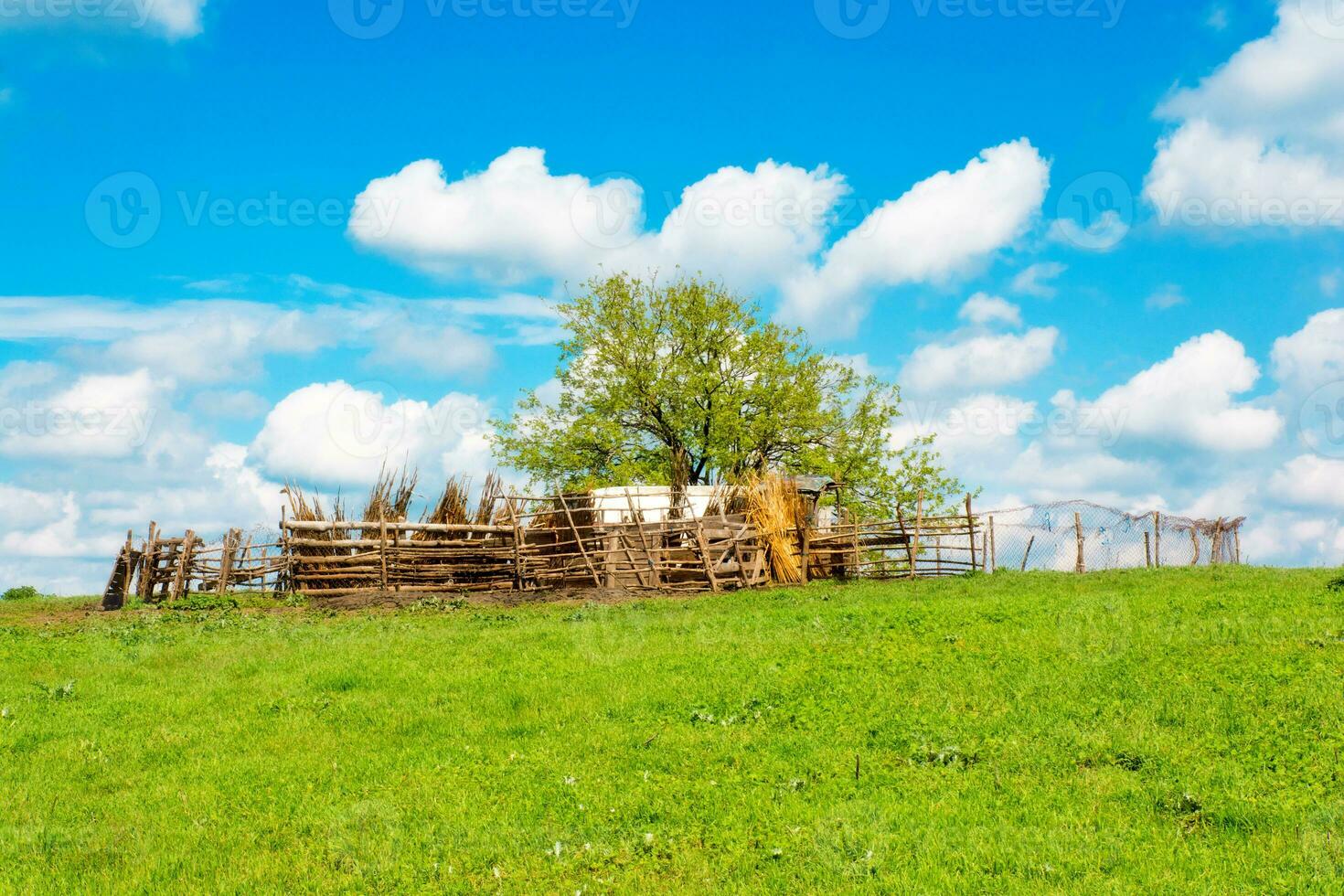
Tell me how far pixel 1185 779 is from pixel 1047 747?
1189mm

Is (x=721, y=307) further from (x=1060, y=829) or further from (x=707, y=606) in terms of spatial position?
(x=1060, y=829)

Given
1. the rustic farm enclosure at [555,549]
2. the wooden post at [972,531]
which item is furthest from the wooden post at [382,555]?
the wooden post at [972,531]

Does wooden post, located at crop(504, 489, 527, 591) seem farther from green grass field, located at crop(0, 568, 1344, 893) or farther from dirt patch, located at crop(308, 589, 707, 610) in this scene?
green grass field, located at crop(0, 568, 1344, 893)

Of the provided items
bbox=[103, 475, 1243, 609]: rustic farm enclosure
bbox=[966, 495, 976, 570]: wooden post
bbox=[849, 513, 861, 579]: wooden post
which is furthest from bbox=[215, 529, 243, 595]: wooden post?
bbox=[966, 495, 976, 570]: wooden post

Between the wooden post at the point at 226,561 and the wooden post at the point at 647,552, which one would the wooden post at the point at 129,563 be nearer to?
the wooden post at the point at 226,561

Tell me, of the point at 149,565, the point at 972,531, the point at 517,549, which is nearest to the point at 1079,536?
the point at 972,531

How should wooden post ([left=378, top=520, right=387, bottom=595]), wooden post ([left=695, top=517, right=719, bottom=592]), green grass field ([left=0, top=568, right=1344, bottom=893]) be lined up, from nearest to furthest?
green grass field ([left=0, top=568, right=1344, bottom=893]) < wooden post ([left=695, top=517, right=719, bottom=592]) < wooden post ([left=378, top=520, right=387, bottom=595])

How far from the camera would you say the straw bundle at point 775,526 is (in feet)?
95.5

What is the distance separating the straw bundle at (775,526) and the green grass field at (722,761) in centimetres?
1322

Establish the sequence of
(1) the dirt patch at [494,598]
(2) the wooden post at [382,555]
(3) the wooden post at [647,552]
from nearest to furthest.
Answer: (1) the dirt patch at [494,598] < (3) the wooden post at [647,552] < (2) the wooden post at [382,555]

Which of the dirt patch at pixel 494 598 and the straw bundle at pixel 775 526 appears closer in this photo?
the dirt patch at pixel 494 598

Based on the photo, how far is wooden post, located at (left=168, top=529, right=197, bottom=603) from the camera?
3044cm

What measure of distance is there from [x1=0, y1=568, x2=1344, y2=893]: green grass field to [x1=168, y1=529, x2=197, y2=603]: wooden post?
51.2 ft

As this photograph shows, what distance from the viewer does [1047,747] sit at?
30.7 ft
